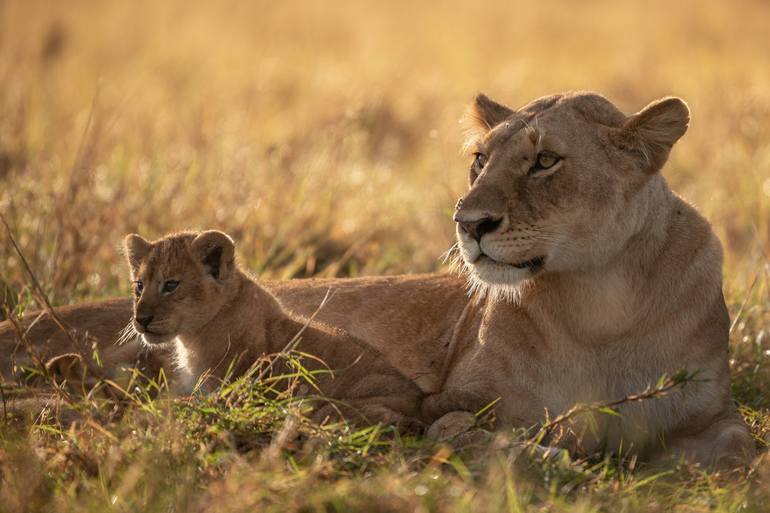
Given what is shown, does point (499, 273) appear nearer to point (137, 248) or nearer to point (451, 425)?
point (451, 425)

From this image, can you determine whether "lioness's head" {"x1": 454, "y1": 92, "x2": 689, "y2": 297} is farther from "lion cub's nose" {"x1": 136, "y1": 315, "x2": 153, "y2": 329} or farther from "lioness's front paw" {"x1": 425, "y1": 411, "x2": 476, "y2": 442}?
"lion cub's nose" {"x1": 136, "y1": 315, "x2": 153, "y2": 329}

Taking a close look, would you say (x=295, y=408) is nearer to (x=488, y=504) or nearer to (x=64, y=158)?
(x=488, y=504)

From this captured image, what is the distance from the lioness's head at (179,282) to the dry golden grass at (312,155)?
0.67 meters

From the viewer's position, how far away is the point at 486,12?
82.3 feet

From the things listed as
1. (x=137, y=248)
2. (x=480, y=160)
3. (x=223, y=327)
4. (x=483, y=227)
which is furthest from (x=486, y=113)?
(x=137, y=248)

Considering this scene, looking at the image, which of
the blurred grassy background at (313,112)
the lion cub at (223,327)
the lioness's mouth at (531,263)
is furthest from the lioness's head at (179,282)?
the blurred grassy background at (313,112)

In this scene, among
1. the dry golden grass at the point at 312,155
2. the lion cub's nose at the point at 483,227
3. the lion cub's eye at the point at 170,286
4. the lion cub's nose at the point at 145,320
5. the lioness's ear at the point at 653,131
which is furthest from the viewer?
the lion cub's eye at the point at 170,286

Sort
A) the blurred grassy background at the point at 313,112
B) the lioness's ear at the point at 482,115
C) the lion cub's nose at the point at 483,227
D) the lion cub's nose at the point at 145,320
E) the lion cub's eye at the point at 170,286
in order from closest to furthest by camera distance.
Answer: the lion cub's nose at the point at 483,227, the lion cub's nose at the point at 145,320, the lion cub's eye at the point at 170,286, the lioness's ear at the point at 482,115, the blurred grassy background at the point at 313,112

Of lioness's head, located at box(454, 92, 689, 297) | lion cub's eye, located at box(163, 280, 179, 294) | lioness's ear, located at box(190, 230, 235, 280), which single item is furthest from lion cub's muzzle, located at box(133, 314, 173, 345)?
lioness's head, located at box(454, 92, 689, 297)

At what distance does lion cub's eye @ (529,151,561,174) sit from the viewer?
16.4 ft

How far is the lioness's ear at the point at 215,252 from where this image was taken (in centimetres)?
528

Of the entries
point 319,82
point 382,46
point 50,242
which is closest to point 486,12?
point 382,46

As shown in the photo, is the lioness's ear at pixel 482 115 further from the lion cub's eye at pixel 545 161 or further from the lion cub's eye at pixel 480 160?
the lion cub's eye at pixel 545 161

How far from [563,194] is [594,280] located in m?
0.40
